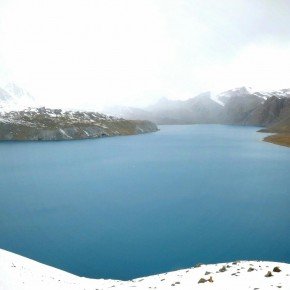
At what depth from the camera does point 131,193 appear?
7644 centimetres

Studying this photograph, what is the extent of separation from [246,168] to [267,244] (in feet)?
211

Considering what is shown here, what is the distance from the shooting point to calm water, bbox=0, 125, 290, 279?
43.7 m

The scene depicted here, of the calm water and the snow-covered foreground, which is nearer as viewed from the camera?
the snow-covered foreground

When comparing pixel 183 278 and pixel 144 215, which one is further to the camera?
pixel 144 215

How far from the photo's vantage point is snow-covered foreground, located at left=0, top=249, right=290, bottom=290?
768 inches

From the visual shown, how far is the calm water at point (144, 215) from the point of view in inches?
1719

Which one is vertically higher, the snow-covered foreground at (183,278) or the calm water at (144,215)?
the snow-covered foreground at (183,278)

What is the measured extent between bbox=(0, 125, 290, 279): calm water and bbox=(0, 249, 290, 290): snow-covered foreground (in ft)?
31.0

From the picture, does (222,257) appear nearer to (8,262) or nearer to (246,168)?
(8,262)

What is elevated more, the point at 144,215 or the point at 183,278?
the point at 183,278

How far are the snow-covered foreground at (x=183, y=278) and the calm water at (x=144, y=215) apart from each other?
945 cm

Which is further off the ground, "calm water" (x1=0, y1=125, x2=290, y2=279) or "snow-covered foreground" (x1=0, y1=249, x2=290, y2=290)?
"snow-covered foreground" (x1=0, y1=249, x2=290, y2=290)

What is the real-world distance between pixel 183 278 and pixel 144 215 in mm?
34347

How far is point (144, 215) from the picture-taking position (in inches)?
2327
